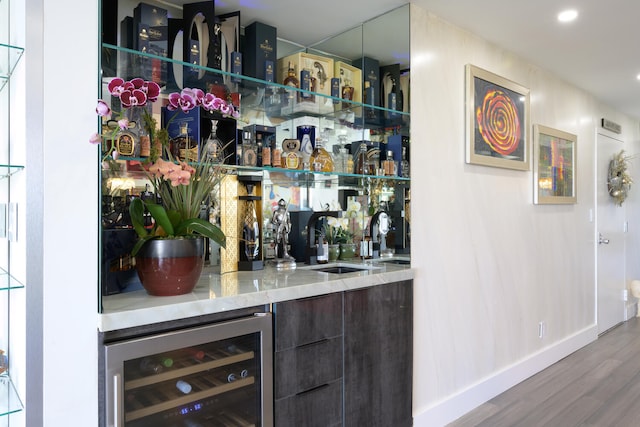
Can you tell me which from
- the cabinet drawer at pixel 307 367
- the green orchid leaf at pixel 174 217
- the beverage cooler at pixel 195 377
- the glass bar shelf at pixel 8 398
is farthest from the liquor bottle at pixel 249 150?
the glass bar shelf at pixel 8 398

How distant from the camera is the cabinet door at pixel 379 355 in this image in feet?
6.75

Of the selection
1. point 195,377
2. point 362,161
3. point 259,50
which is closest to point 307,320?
point 195,377

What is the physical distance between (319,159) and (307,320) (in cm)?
99

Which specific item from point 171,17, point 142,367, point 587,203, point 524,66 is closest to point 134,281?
point 142,367

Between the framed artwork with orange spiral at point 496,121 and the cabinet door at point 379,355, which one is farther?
the framed artwork with orange spiral at point 496,121

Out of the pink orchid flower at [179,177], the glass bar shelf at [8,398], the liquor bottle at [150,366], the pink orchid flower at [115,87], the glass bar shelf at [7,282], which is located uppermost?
the pink orchid flower at [115,87]

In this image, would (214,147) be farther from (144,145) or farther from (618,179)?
(618,179)

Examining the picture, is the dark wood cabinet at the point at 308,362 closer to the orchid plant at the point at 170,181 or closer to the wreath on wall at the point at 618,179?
the orchid plant at the point at 170,181

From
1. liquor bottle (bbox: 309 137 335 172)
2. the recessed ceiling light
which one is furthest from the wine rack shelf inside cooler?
the recessed ceiling light

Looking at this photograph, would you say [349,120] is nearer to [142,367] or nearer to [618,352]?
[142,367]

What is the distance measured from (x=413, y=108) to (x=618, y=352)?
332cm

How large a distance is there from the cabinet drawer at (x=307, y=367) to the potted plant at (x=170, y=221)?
1.63 ft

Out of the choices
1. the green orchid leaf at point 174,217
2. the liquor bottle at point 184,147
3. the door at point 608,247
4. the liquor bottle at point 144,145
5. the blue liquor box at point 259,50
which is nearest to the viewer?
the green orchid leaf at point 174,217

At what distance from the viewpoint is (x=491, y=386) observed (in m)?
3.00
